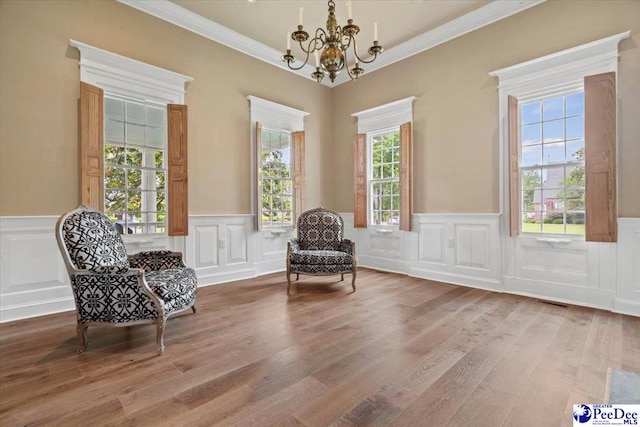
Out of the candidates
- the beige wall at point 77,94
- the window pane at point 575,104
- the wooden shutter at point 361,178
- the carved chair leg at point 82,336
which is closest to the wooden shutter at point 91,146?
the beige wall at point 77,94

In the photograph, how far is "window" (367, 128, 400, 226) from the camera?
531cm

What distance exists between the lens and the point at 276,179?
529 centimetres

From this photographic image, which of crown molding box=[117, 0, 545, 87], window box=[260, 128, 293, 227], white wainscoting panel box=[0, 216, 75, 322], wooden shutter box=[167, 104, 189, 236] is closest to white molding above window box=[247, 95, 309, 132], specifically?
window box=[260, 128, 293, 227]

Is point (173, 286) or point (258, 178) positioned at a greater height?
point (258, 178)

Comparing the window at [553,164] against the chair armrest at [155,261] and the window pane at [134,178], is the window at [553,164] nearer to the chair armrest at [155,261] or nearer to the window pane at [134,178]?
the chair armrest at [155,261]

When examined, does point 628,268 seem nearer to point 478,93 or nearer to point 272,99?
point 478,93

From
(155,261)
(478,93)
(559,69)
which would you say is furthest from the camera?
(478,93)

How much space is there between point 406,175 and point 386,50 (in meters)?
2.13

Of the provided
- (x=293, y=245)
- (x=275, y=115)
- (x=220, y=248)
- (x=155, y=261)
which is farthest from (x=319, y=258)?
(x=275, y=115)

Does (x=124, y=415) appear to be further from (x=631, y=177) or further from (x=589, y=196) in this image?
(x=631, y=177)

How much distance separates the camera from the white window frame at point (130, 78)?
347 centimetres

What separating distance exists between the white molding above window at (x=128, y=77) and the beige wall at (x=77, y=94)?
121mm

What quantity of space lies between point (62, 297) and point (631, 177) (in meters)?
6.14

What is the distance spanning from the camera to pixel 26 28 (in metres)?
3.13
